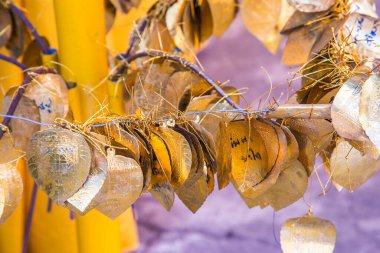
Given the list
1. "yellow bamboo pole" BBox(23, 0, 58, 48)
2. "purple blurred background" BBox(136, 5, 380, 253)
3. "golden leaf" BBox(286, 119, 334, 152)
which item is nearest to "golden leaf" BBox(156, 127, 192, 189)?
"golden leaf" BBox(286, 119, 334, 152)

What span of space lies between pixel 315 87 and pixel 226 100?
0.31 feet

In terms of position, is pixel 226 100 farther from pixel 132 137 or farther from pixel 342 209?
pixel 342 209

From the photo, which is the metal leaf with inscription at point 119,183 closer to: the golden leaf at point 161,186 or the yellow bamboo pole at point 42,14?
the golden leaf at point 161,186

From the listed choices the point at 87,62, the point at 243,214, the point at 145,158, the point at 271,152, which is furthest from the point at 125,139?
the point at 243,214

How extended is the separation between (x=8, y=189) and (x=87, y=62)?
0.27 metres

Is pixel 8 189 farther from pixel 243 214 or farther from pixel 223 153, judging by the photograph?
pixel 243 214

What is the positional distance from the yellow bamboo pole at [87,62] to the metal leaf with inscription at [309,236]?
10.8 inches

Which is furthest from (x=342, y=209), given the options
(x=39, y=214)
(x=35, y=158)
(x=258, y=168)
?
(x=35, y=158)

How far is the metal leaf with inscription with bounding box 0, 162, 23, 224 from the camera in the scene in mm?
642

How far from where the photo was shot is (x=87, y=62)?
882 mm

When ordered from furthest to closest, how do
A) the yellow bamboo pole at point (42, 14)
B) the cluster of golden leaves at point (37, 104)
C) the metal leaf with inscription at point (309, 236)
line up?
the yellow bamboo pole at point (42, 14)
the cluster of golden leaves at point (37, 104)
the metal leaf with inscription at point (309, 236)

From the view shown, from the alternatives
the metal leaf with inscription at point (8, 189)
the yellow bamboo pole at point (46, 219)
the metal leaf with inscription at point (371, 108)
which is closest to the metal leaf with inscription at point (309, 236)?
the metal leaf with inscription at point (371, 108)

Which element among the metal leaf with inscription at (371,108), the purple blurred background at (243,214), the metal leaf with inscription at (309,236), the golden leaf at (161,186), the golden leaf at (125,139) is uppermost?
the metal leaf with inscription at (371,108)

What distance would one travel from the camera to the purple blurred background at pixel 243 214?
139 cm
